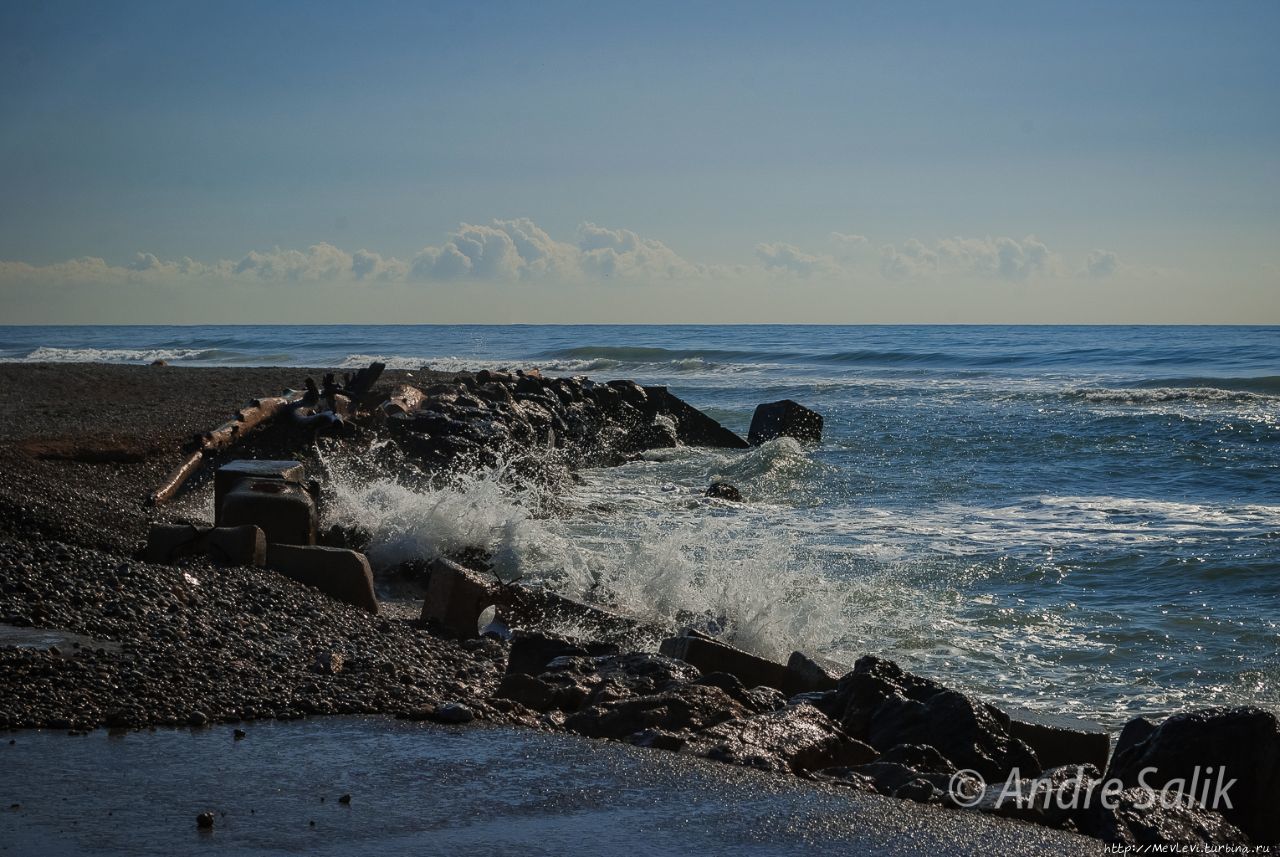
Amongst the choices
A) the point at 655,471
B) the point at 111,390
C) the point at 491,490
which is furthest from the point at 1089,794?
the point at 111,390

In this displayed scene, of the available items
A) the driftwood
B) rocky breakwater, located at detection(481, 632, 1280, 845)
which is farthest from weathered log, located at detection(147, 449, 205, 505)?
rocky breakwater, located at detection(481, 632, 1280, 845)

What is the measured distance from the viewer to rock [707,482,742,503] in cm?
1383

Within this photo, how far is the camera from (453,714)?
469cm

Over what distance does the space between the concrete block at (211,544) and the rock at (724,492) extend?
7.49 metres

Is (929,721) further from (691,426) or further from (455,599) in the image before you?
(691,426)

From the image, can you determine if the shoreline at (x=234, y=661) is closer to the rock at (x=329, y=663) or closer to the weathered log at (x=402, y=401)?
the rock at (x=329, y=663)

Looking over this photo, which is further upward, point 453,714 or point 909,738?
point 453,714

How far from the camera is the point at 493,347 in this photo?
57500 mm

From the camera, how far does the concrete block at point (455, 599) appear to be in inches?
273

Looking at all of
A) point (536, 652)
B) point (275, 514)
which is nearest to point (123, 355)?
point (275, 514)

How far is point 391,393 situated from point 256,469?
6205 mm

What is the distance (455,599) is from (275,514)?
191 cm

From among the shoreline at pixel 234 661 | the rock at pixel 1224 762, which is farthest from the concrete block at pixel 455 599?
the rock at pixel 1224 762

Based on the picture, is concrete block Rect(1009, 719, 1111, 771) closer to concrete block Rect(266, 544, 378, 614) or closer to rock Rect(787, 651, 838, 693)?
rock Rect(787, 651, 838, 693)
